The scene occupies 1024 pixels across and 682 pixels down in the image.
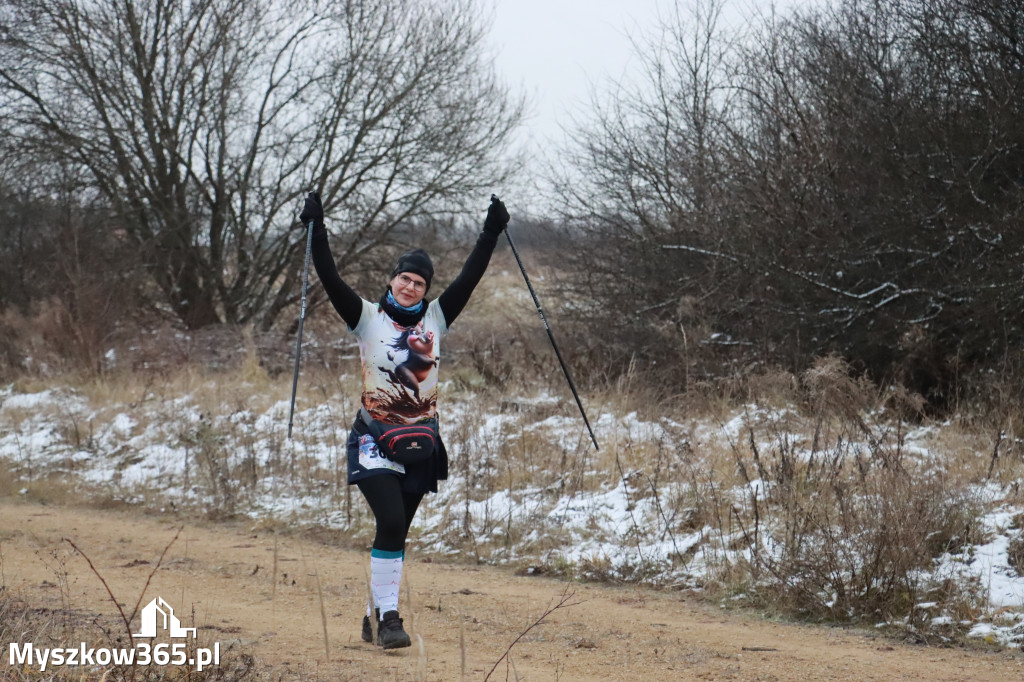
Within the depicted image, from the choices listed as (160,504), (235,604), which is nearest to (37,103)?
(160,504)

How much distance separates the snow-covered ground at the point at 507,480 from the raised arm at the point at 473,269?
293 centimetres

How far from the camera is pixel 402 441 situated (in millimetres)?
5004

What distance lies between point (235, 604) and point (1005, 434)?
638 cm

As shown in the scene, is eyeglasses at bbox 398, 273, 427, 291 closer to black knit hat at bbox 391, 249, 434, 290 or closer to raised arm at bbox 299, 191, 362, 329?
black knit hat at bbox 391, 249, 434, 290

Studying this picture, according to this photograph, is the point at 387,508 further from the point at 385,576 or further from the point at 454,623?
the point at 454,623

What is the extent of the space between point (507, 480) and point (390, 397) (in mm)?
4521

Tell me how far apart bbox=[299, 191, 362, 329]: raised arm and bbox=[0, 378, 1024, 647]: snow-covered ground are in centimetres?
338

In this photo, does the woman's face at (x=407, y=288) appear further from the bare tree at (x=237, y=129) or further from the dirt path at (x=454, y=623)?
the bare tree at (x=237, y=129)

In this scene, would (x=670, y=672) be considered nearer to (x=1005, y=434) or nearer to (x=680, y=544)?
(x=680, y=544)

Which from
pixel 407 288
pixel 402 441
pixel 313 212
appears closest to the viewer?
pixel 402 441

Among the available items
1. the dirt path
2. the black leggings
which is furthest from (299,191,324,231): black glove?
the dirt path

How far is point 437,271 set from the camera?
22.5 metres

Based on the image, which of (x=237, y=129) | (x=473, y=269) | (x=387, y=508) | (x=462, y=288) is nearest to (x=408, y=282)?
(x=462, y=288)

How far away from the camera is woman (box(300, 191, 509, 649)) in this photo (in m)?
5.05
